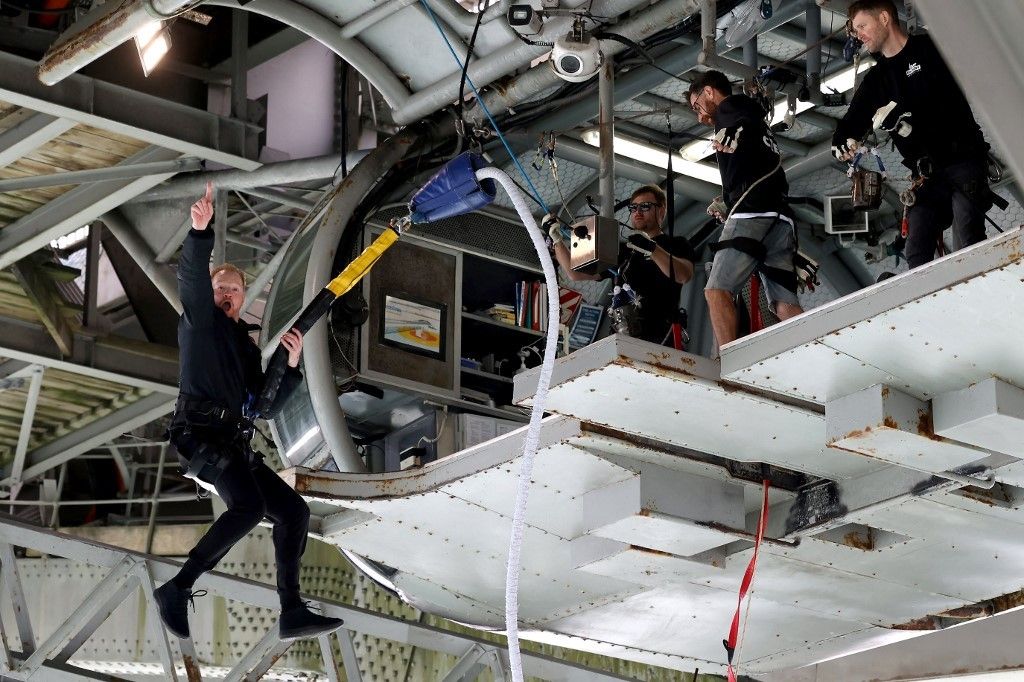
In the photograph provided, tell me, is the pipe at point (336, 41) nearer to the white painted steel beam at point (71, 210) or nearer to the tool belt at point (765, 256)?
the white painted steel beam at point (71, 210)

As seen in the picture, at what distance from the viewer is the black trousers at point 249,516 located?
8.04 meters

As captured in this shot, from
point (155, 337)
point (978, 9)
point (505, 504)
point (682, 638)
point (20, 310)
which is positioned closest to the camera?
point (978, 9)

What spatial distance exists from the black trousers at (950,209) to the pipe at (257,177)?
Answer: 4.70 metres

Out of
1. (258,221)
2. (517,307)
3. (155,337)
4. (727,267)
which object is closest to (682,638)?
(517,307)

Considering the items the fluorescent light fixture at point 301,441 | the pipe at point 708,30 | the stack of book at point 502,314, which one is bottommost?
the fluorescent light fixture at point 301,441

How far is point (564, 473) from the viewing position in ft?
26.7

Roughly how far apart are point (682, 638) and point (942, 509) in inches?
125

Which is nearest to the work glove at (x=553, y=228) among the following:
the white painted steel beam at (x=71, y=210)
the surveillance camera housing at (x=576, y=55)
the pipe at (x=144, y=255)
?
the surveillance camera housing at (x=576, y=55)

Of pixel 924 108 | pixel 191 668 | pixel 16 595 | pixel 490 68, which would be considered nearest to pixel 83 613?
pixel 16 595

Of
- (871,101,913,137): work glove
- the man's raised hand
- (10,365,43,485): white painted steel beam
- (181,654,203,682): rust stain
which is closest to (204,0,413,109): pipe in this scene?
the man's raised hand

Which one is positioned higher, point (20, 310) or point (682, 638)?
point (20, 310)

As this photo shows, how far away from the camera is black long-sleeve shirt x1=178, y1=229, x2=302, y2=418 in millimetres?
7699

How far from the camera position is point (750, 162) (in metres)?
7.67

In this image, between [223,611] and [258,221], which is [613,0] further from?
[223,611]
